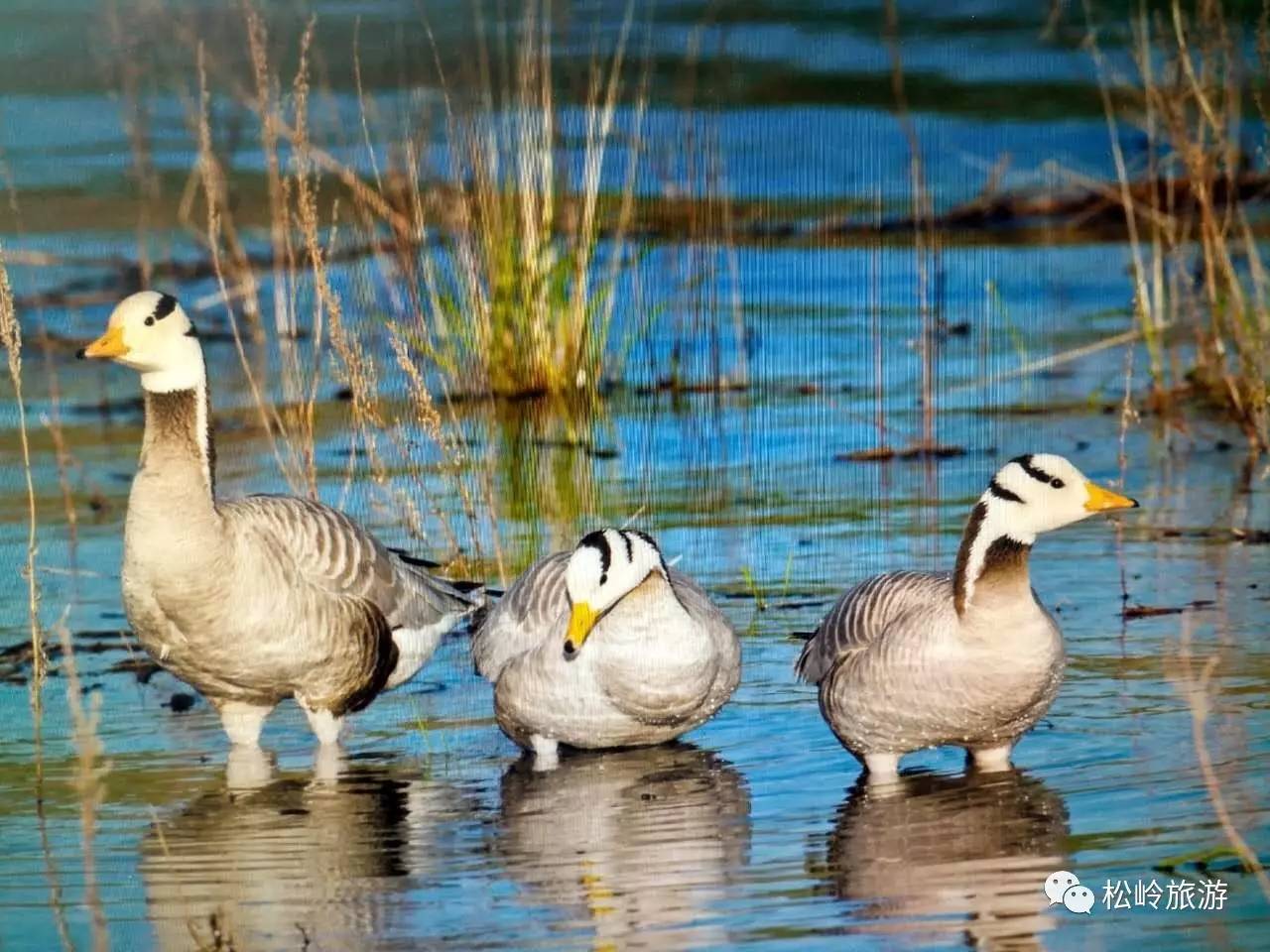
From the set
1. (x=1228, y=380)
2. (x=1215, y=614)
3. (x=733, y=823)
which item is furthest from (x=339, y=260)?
(x=733, y=823)

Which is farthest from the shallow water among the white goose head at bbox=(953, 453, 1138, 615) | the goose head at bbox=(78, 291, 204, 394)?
the goose head at bbox=(78, 291, 204, 394)

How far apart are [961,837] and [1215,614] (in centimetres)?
254

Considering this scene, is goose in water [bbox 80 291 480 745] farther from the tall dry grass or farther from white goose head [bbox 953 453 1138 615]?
the tall dry grass

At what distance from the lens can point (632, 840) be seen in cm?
694

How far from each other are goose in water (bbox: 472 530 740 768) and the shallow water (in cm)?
16

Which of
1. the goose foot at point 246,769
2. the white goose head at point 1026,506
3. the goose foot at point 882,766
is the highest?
the white goose head at point 1026,506

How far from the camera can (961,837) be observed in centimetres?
676

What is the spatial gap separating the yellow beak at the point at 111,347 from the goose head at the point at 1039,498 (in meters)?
3.21

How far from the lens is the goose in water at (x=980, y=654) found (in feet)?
24.0

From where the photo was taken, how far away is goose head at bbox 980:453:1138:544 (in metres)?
7.46

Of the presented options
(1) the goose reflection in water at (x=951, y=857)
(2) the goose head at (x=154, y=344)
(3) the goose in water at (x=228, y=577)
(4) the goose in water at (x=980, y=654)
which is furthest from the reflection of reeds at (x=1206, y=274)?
(2) the goose head at (x=154, y=344)

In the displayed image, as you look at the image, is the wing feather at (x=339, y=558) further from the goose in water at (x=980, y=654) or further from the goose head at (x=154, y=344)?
the goose in water at (x=980, y=654)

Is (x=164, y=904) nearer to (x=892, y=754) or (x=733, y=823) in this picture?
(x=733, y=823)

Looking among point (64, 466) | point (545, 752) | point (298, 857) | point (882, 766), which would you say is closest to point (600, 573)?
point (545, 752)
